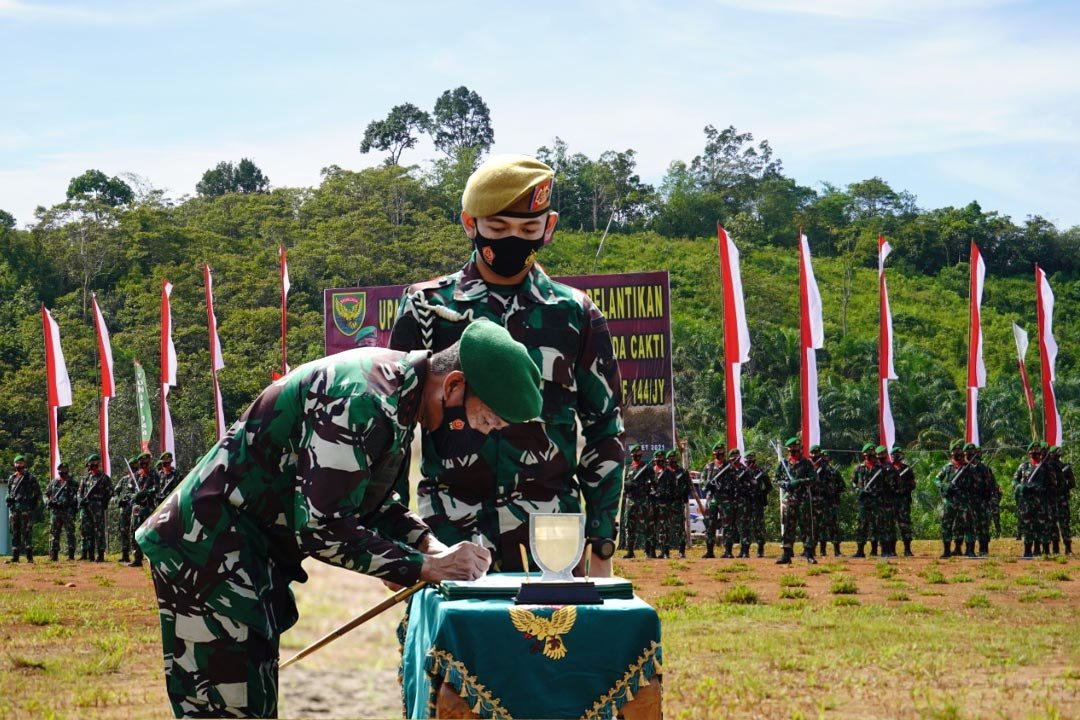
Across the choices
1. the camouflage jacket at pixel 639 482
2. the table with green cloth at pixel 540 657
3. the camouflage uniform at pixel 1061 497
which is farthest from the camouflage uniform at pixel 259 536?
the camouflage jacket at pixel 639 482

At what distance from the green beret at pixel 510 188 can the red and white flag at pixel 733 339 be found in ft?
55.5

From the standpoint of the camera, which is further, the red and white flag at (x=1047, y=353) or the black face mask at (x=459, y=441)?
the red and white flag at (x=1047, y=353)

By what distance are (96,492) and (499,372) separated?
21.1 meters

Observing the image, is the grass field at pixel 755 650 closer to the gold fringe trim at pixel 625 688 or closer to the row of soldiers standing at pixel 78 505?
the gold fringe trim at pixel 625 688

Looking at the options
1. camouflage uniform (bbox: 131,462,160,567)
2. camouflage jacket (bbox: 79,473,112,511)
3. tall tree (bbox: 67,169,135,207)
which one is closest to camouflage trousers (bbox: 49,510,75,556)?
camouflage jacket (bbox: 79,473,112,511)

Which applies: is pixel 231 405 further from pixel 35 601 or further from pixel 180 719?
pixel 180 719

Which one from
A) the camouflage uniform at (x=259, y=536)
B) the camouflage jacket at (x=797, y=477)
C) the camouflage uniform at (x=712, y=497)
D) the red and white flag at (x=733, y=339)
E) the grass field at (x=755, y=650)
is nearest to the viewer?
the camouflage uniform at (x=259, y=536)

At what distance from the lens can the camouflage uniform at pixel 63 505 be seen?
78.0ft

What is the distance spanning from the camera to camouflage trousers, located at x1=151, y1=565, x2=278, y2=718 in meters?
3.74

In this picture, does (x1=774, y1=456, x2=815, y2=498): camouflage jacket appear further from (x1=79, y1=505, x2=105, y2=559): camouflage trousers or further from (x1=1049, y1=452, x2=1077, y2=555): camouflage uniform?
(x1=79, y1=505, x2=105, y2=559): camouflage trousers

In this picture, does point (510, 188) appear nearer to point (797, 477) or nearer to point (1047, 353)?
point (797, 477)

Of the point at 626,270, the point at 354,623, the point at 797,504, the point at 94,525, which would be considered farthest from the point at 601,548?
the point at 626,270

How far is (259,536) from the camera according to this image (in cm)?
380

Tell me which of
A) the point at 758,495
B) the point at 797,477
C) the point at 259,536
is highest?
the point at 259,536
